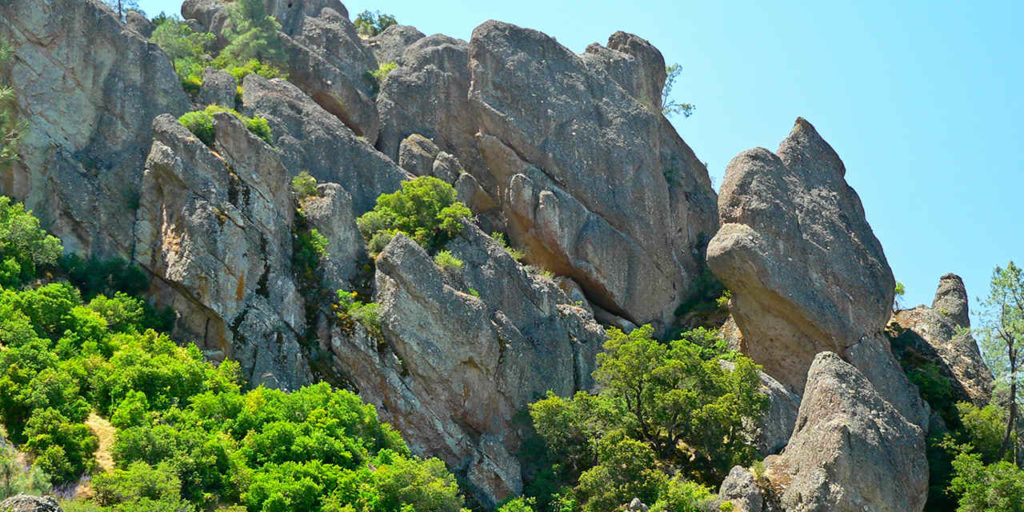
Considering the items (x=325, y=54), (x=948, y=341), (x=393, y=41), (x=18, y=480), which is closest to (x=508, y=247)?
(x=325, y=54)

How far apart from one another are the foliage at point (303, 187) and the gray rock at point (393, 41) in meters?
21.0

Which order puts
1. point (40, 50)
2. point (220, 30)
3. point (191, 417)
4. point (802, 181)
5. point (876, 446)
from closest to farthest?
point (191, 417)
point (876, 446)
point (40, 50)
point (802, 181)
point (220, 30)

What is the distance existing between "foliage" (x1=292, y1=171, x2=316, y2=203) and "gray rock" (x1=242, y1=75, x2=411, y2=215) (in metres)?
2.22

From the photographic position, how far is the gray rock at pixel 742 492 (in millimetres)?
40062

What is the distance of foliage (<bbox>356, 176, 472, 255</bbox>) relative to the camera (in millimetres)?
50000

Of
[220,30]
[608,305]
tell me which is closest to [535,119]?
[608,305]

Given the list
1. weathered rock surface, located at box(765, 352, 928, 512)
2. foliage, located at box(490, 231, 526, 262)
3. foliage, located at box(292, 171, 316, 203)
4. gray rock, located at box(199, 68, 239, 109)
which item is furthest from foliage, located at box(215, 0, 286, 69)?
weathered rock surface, located at box(765, 352, 928, 512)

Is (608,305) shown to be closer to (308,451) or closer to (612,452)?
(612,452)

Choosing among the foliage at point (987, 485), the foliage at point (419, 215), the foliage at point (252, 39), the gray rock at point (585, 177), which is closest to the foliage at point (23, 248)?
the foliage at point (419, 215)

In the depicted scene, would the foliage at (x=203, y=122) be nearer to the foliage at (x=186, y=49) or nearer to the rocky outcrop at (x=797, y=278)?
the foliage at (x=186, y=49)

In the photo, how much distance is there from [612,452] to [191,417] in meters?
15.0

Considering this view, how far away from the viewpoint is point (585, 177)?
5794 centimetres

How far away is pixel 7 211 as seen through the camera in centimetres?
4306

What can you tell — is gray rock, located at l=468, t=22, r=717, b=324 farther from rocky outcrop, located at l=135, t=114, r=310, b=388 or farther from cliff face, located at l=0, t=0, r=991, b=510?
rocky outcrop, located at l=135, t=114, r=310, b=388
